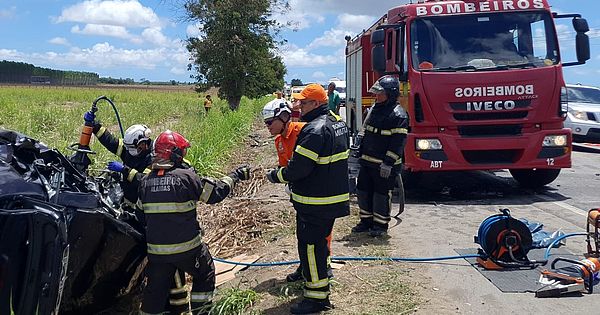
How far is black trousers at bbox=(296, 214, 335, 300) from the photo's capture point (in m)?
4.51

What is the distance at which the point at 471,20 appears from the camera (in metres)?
8.39

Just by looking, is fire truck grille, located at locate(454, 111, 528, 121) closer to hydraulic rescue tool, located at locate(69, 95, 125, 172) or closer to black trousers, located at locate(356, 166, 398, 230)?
black trousers, located at locate(356, 166, 398, 230)

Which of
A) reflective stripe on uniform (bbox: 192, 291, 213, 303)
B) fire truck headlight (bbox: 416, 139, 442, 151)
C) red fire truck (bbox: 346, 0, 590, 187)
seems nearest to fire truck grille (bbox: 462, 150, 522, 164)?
red fire truck (bbox: 346, 0, 590, 187)

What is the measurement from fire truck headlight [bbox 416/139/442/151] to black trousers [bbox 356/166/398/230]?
5.47 feet

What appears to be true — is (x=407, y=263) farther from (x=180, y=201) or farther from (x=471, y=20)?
(x=471, y=20)

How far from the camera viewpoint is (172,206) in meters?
4.25

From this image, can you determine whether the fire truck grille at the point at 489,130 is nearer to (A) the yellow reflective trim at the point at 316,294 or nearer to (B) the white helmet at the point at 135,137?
(B) the white helmet at the point at 135,137

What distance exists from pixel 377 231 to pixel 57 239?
153 inches

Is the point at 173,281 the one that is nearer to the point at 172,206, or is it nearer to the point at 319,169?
the point at 172,206

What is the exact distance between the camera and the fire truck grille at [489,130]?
8227 millimetres

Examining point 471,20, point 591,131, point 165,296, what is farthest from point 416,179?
point 591,131

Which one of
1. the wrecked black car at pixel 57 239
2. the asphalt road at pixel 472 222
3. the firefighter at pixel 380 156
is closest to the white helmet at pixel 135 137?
the wrecked black car at pixel 57 239

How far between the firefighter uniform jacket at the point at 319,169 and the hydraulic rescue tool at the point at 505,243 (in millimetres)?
1514

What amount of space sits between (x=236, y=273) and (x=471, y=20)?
500cm
